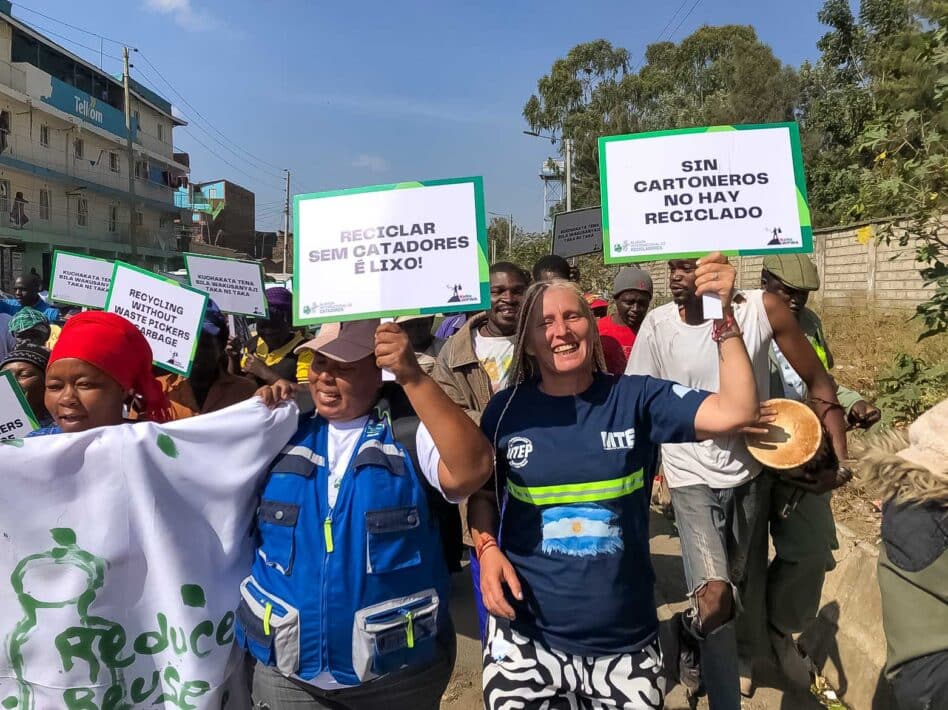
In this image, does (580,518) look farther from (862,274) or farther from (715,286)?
(862,274)

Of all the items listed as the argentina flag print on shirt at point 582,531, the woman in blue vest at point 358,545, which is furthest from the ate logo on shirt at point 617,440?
the woman in blue vest at point 358,545

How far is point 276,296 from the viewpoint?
5168 millimetres

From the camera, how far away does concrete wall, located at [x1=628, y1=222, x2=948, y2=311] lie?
1103cm

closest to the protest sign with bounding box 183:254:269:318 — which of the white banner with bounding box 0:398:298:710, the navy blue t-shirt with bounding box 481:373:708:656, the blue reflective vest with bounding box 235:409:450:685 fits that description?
the white banner with bounding box 0:398:298:710

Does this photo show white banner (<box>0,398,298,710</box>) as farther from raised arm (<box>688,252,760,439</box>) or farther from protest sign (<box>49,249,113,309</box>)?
protest sign (<box>49,249,113,309</box>)

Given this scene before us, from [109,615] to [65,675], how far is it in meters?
0.19

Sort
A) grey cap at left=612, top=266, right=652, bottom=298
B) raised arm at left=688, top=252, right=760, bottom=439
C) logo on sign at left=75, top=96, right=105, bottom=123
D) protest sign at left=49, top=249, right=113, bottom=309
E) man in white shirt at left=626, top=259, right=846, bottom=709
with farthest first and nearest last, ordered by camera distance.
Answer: logo on sign at left=75, top=96, right=105, bottom=123 → protest sign at left=49, top=249, right=113, bottom=309 → grey cap at left=612, top=266, right=652, bottom=298 → man in white shirt at left=626, top=259, right=846, bottom=709 → raised arm at left=688, top=252, right=760, bottom=439

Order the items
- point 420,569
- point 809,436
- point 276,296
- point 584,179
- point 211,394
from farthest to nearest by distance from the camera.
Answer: point 584,179
point 276,296
point 211,394
point 809,436
point 420,569

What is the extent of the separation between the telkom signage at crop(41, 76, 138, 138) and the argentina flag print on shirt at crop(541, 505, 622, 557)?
43.0 m

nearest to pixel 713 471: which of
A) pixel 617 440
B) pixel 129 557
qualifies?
pixel 617 440

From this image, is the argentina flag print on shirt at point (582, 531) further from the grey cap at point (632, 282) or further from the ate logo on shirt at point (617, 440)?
the grey cap at point (632, 282)

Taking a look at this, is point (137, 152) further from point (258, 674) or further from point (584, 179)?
point (258, 674)

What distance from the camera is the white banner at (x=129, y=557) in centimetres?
205

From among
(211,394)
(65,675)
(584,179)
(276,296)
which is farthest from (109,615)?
(584,179)
